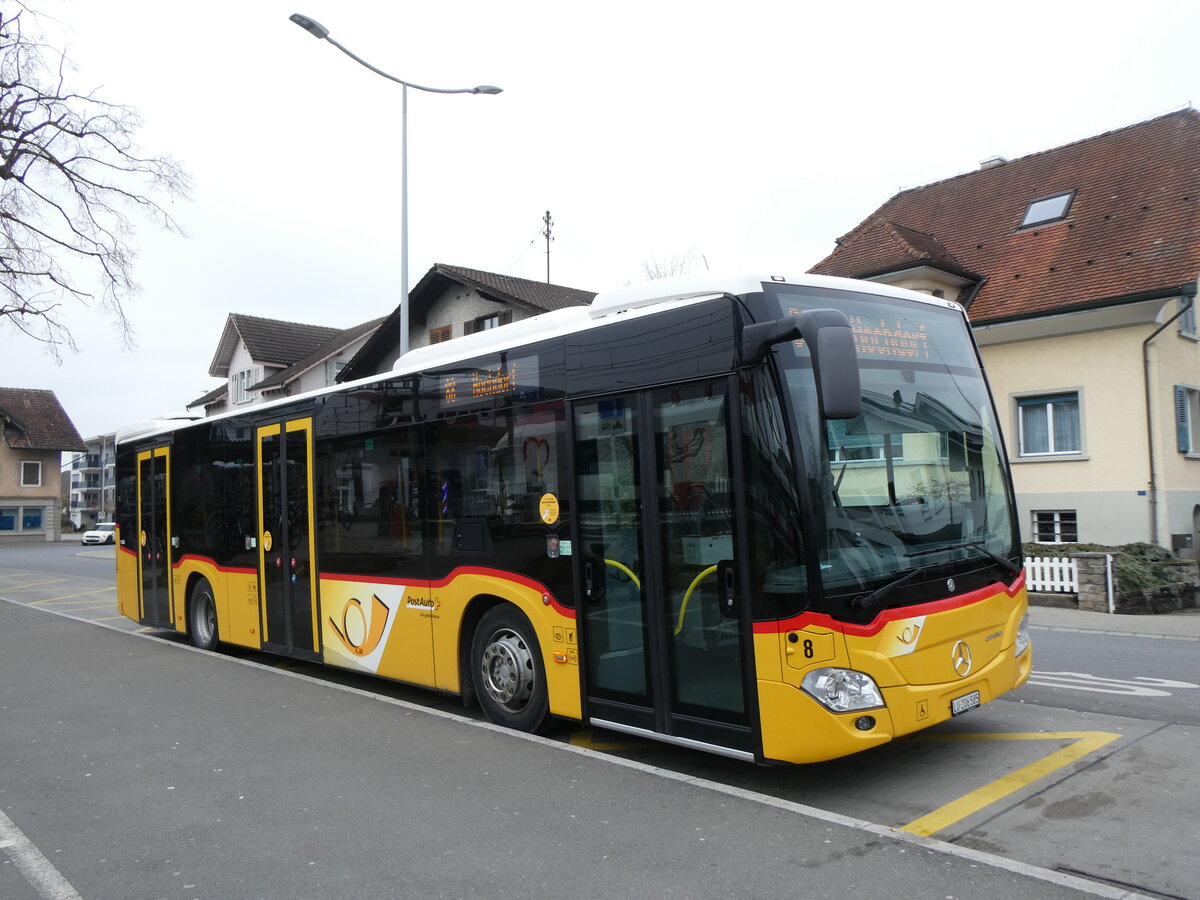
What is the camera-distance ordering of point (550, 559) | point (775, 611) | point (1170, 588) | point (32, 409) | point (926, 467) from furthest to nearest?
point (32, 409) < point (1170, 588) < point (550, 559) < point (926, 467) < point (775, 611)

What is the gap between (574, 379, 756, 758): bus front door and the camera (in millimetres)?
5488

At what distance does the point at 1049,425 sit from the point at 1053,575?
536 centimetres

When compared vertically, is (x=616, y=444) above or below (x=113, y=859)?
above

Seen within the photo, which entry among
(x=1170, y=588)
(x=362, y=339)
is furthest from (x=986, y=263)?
(x=362, y=339)

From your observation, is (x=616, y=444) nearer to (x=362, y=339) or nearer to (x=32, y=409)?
(x=362, y=339)

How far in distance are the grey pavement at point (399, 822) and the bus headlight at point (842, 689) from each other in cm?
59

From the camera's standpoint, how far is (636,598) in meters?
6.03

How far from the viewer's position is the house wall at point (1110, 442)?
19266 millimetres

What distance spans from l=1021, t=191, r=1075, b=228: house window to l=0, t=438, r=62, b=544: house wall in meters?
66.7

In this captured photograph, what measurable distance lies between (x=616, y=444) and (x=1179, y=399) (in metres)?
18.7

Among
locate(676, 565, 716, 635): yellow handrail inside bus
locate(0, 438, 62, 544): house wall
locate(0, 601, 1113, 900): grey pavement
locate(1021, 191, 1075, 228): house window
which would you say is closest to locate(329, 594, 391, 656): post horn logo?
locate(0, 601, 1113, 900): grey pavement

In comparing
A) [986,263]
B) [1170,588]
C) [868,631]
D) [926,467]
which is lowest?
[1170,588]

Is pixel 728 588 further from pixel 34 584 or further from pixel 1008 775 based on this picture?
pixel 34 584

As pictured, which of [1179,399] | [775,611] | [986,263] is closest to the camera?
[775,611]
